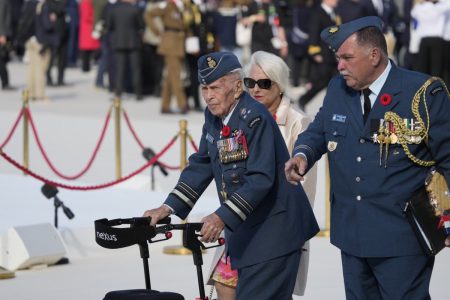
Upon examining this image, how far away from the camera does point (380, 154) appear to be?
643 cm

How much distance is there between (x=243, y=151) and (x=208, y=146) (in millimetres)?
319

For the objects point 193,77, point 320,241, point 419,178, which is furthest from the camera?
point 193,77

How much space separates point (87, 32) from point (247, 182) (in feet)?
73.3

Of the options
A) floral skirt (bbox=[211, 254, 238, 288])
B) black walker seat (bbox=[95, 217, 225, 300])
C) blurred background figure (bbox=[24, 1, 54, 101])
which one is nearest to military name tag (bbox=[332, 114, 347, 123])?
black walker seat (bbox=[95, 217, 225, 300])

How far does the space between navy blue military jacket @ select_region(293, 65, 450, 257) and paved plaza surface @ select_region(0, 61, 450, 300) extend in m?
3.28

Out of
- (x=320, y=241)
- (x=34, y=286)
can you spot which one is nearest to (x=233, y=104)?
(x=34, y=286)

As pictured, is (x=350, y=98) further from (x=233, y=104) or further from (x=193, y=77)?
(x=193, y=77)

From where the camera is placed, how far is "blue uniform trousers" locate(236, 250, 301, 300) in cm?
676

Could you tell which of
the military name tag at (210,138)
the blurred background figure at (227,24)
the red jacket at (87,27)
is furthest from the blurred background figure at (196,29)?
the military name tag at (210,138)

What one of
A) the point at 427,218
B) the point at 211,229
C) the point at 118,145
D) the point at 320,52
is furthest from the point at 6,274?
the point at 320,52

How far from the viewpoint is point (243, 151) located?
6.69 metres

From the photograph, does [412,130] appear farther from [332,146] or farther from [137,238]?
[137,238]

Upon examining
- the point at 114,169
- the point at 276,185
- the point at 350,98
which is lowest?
the point at 114,169

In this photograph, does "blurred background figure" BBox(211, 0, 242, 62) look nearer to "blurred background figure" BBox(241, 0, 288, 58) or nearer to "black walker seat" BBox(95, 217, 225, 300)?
"blurred background figure" BBox(241, 0, 288, 58)
